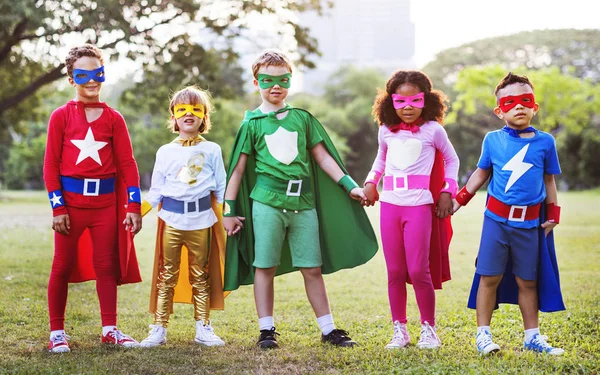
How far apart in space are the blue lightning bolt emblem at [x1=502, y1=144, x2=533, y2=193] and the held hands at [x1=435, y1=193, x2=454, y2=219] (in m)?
0.42

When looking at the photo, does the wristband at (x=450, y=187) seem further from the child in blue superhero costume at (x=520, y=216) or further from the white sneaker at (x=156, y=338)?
the white sneaker at (x=156, y=338)

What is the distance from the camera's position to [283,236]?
16.6ft

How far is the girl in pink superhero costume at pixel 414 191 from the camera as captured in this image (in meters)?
4.81

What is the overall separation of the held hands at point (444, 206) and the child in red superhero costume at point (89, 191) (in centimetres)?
219

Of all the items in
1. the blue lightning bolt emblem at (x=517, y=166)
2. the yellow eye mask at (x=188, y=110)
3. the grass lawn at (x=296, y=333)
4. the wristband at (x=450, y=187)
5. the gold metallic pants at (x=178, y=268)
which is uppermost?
the yellow eye mask at (x=188, y=110)

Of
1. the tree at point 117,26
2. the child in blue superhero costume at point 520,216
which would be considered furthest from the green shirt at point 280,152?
the tree at point 117,26

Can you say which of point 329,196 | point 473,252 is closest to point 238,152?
point 329,196

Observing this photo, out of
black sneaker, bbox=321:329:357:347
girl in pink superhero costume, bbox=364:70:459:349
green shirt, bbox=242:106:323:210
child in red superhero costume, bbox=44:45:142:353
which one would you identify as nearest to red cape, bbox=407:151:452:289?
girl in pink superhero costume, bbox=364:70:459:349

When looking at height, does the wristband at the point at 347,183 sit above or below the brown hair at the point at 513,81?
below

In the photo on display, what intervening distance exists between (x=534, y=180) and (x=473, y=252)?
8.43m

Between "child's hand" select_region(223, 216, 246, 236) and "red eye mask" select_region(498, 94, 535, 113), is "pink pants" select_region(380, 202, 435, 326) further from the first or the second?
"child's hand" select_region(223, 216, 246, 236)

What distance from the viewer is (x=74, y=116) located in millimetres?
5000

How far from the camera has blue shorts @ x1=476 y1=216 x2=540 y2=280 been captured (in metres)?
4.63

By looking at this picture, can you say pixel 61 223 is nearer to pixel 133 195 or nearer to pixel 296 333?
pixel 133 195
